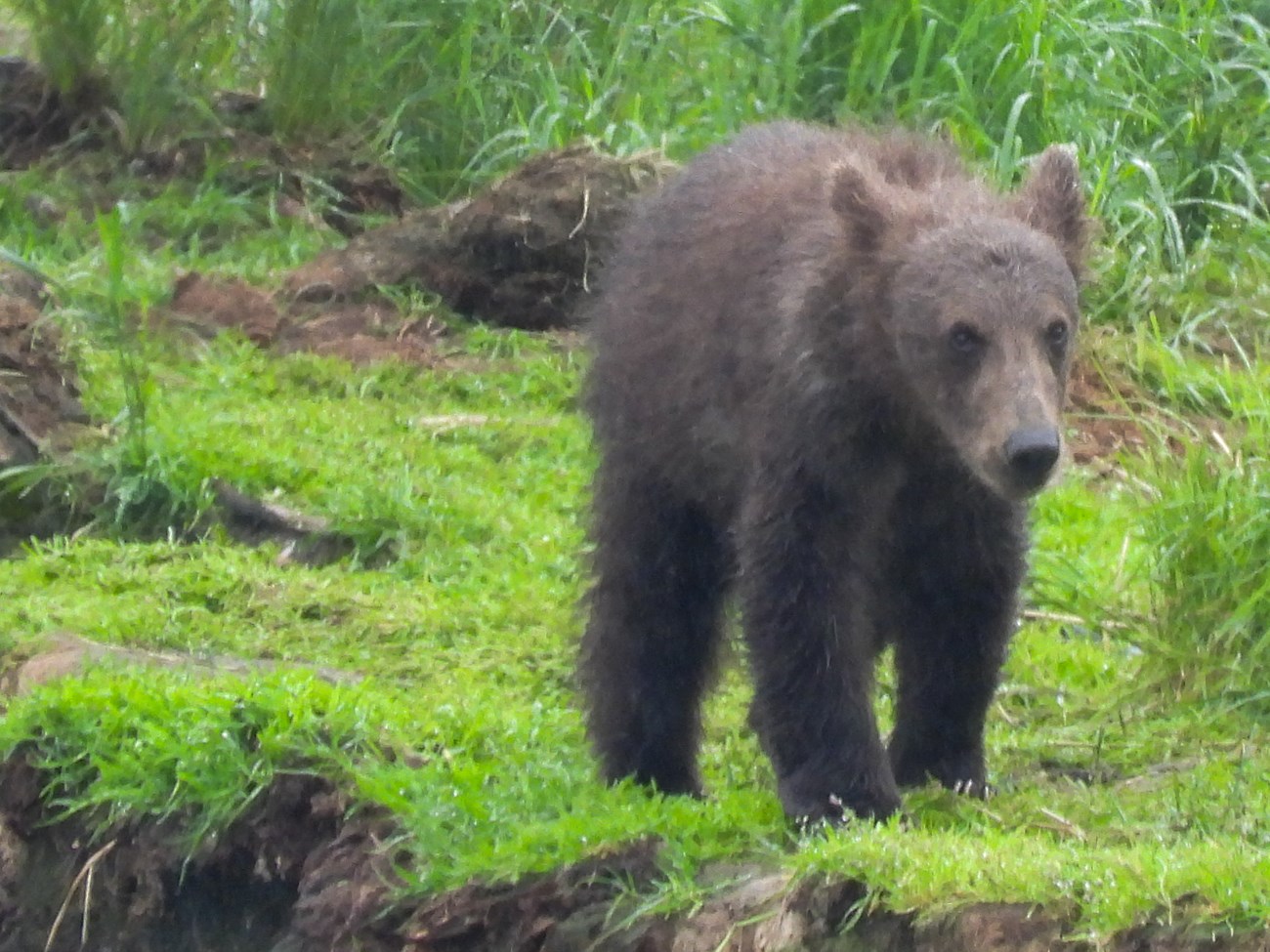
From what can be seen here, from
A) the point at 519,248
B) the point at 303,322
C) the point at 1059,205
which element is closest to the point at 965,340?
the point at 1059,205

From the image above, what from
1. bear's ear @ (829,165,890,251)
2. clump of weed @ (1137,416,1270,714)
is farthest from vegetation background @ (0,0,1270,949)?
bear's ear @ (829,165,890,251)

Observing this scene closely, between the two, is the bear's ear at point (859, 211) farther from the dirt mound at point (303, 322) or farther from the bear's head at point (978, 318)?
the dirt mound at point (303, 322)

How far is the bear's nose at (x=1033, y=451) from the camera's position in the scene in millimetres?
4703

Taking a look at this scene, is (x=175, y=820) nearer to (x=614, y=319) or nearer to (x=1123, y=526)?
(x=614, y=319)

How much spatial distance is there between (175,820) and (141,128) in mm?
6650

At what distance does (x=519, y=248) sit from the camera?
Answer: 9.84m

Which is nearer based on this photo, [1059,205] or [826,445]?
[826,445]

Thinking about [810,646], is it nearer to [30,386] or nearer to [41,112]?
[30,386]

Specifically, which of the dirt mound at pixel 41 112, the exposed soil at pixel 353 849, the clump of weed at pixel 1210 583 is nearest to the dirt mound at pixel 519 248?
the exposed soil at pixel 353 849

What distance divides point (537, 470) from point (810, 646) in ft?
11.8

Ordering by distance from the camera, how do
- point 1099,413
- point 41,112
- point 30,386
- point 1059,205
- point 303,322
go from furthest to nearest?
point 41,112 < point 303,322 < point 1099,413 < point 30,386 < point 1059,205

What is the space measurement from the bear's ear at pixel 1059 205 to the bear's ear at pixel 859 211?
0.36 m

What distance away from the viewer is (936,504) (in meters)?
5.24

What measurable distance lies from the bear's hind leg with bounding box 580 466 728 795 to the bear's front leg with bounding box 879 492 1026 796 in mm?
551
